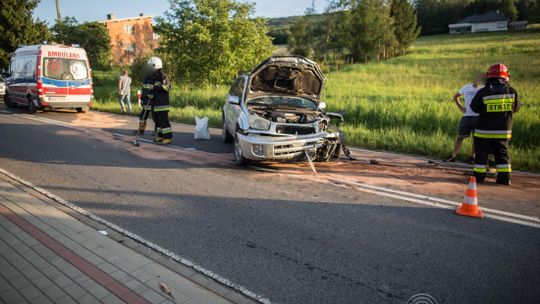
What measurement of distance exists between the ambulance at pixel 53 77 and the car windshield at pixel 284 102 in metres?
10.6

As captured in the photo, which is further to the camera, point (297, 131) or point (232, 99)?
point (232, 99)

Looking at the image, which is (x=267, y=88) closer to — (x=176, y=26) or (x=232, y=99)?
(x=232, y=99)

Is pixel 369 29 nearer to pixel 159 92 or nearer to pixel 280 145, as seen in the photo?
pixel 159 92

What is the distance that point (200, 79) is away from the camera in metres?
24.6

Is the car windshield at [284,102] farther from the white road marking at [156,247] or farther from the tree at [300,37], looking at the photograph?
the tree at [300,37]

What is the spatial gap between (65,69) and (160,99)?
8.13 meters

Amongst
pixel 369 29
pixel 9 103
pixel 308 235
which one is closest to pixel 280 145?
pixel 308 235

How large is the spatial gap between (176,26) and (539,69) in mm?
24679

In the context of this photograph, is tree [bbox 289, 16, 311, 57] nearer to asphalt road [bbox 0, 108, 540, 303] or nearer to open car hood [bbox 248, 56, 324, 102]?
open car hood [bbox 248, 56, 324, 102]

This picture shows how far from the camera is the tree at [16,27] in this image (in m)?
28.7

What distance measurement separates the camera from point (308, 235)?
414 centimetres

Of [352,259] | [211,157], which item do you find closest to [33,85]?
[211,157]

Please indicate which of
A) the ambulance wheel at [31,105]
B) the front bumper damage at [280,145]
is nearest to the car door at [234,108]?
the front bumper damage at [280,145]

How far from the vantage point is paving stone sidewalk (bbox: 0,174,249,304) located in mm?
3039
